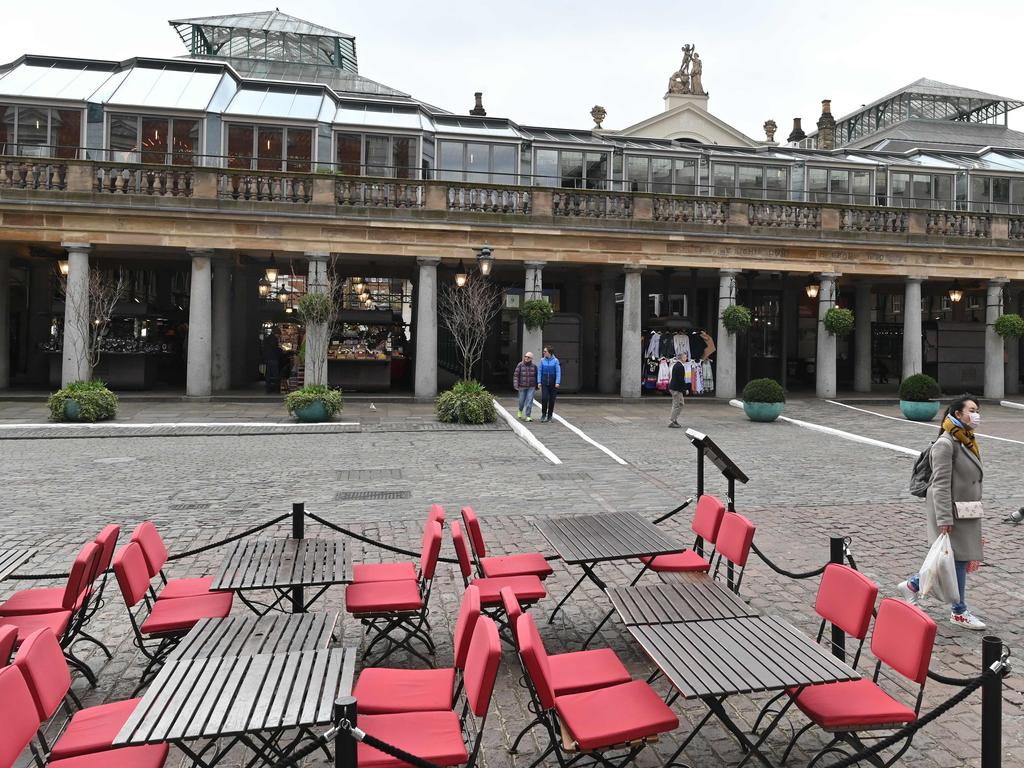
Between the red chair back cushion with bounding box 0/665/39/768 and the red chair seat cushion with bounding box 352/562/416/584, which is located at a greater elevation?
the red chair back cushion with bounding box 0/665/39/768

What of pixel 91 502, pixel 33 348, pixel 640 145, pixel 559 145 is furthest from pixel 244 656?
pixel 33 348

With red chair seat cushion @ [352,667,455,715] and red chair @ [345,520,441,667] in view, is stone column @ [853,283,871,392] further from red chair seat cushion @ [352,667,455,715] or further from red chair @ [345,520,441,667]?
red chair seat cushion @ [352,667,455,715]

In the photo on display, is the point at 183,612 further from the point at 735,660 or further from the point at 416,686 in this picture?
the point at 735,660

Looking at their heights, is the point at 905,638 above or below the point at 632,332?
→ below

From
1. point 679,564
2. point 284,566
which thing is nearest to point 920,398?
point 679,564

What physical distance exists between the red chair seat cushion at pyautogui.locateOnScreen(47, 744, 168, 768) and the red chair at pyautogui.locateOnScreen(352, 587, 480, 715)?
883 mm

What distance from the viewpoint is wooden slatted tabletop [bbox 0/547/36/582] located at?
4926mm

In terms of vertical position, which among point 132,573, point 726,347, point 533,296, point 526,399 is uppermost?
point 533,296

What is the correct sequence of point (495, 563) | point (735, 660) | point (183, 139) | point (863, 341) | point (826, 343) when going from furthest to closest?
1. point (863, 341)
2. point (826, 343)
3. point (183, 139)
4. point (495, 563)
5. point (735, 660)

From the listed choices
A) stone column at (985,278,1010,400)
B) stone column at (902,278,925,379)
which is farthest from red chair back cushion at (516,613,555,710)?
stone column at (985,278,1010,400)

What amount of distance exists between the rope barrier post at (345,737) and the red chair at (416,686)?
980 millimetres

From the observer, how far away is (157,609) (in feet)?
16.0

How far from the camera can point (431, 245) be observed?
23.5m

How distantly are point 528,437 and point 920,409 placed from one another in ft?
38.9
